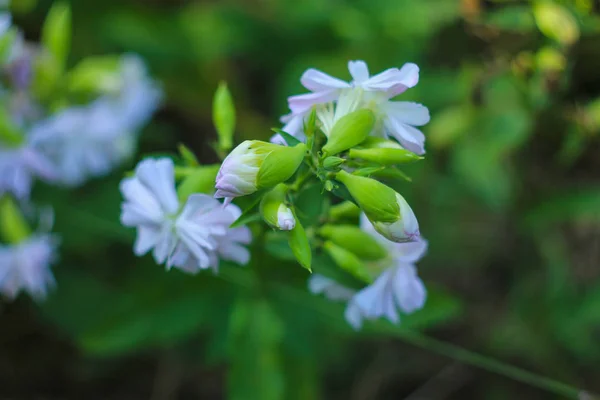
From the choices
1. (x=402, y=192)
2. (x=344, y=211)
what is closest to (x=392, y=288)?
(x=344, y=211)

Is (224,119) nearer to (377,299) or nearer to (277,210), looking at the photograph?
(277,210)

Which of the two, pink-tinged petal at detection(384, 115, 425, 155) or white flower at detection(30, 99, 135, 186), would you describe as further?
white flower at detection(30, 99, 135, 186)

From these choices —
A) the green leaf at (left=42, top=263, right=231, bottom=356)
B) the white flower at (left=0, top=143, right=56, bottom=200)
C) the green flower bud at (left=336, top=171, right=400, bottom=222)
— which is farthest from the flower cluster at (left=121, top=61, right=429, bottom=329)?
the white flower at (left=0, top=143, right=56, bottom=200)

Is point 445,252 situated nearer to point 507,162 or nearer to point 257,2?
point 507,162

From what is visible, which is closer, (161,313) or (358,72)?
(358,72)

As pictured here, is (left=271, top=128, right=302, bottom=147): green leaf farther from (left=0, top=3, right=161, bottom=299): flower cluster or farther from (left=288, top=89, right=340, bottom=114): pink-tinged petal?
(left=0, top=3, right=161, bottom=299): flower cluster
